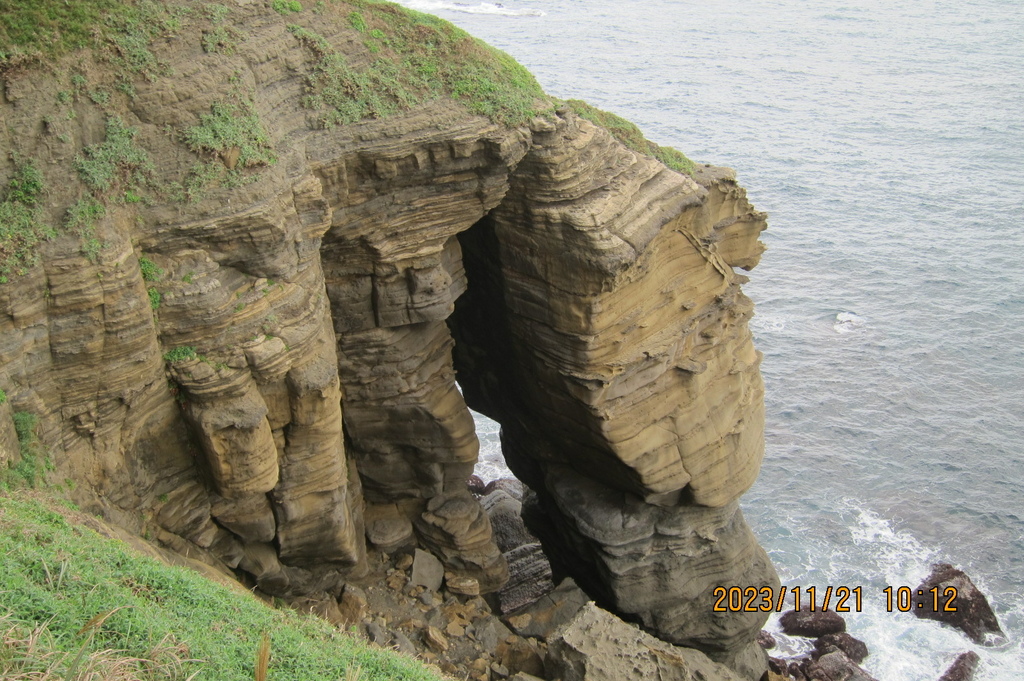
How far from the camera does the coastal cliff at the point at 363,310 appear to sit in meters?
12.4

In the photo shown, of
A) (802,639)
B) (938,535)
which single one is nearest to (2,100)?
(802,639)

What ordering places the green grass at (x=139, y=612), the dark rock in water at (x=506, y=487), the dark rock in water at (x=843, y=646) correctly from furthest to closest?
the dark rock in water at (x=506, y=487) < the dark rock in water at (x=843, y=646) < the green grass at (x=139, y=612)

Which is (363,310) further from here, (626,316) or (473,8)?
(473,8)

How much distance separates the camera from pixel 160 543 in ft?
45.5

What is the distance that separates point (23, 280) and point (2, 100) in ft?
8.06

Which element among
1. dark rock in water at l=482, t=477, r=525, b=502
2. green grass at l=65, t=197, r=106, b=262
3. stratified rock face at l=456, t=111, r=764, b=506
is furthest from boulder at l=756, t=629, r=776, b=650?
green grass at l=65, t=197, r=106, b=262

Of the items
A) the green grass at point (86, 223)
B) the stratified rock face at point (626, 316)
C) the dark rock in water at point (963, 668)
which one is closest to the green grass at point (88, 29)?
the green grass at point (86, 223)

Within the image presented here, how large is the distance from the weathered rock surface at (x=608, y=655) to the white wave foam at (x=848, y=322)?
2424 cm

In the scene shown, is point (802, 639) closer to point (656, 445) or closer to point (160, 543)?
point (656, 445)

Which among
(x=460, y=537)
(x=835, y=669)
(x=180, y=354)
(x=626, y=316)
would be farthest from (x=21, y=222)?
(x=835, y=669)

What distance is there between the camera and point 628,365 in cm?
1780

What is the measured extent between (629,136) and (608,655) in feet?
32.7

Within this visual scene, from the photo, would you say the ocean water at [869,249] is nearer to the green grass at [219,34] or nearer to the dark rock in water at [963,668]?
the dark rock in water at [963,668]
